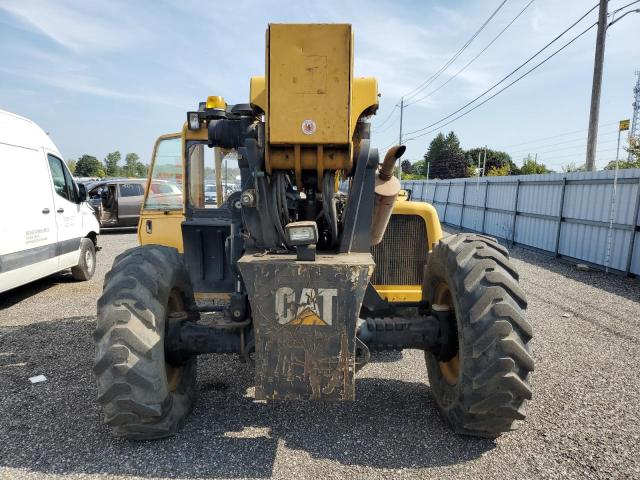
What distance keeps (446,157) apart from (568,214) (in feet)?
220

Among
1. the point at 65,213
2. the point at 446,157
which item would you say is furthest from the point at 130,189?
the point at 446,157

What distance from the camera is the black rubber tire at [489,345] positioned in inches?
111

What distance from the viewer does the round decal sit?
2717 millimetres

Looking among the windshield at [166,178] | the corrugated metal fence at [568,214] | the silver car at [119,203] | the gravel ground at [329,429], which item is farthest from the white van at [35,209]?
the corrugated metal fence at [568,214]

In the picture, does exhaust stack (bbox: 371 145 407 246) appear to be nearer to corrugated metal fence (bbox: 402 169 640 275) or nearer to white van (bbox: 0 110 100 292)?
white van (bbox: 0 110 100 292)

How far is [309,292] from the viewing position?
8.61 ft

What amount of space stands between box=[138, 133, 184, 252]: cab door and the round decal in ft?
11.2

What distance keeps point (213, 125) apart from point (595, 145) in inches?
575

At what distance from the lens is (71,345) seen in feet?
16.7

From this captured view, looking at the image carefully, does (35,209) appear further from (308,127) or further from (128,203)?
(128,203)

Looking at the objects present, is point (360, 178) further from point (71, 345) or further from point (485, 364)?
point (71, 345)

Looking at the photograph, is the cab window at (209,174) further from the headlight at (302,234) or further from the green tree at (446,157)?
the green tree at (446,157)

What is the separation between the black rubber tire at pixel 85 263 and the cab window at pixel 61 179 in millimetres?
909

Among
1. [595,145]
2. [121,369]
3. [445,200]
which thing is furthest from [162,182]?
[445,200]
